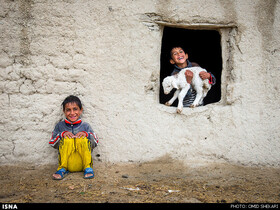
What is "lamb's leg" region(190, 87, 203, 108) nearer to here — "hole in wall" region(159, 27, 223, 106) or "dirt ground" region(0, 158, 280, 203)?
"dirt ground" region(0, 158, 280, 203)

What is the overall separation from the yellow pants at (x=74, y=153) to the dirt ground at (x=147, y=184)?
134 mm

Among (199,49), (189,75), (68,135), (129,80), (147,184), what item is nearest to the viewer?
(147,184)

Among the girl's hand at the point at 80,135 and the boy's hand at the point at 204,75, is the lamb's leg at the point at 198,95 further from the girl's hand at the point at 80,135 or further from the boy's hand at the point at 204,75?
the girl's hand at the point at 80,135

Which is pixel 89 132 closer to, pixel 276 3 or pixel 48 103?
pixel 48 103

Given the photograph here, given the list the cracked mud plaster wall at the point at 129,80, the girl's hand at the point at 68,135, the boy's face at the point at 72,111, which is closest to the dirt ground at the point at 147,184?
the cracked mud plaster wall at the point at 129,80

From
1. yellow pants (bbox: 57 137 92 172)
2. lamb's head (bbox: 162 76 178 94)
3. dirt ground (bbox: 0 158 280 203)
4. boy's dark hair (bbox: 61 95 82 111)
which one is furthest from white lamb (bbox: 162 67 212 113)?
yellow pants (bbox: 57 137 92 172)

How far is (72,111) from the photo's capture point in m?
2.88

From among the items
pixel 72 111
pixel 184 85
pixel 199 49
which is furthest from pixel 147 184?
pixel 199 49

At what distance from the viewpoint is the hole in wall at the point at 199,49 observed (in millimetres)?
4716

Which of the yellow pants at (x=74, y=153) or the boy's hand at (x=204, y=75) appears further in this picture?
the boy's hand at (x=204, y=75)

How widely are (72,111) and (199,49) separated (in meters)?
3.04

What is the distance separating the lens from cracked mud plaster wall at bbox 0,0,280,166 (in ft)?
9.93

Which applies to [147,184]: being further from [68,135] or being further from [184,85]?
[184,85]

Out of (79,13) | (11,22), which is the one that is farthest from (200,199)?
(11,22)
